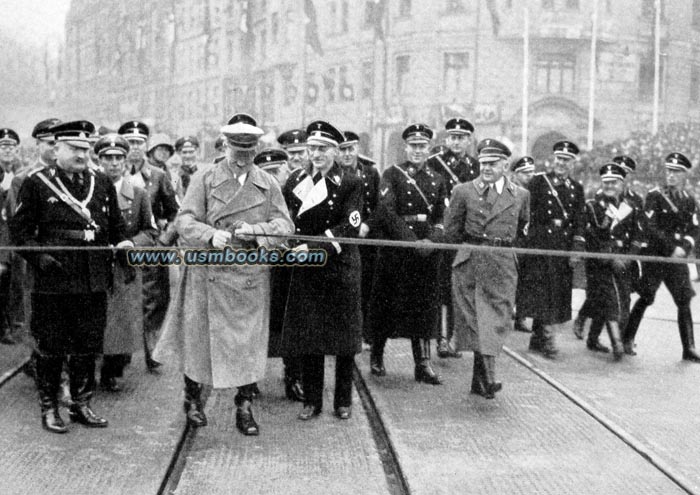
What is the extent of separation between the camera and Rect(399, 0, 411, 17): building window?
18.2 meters

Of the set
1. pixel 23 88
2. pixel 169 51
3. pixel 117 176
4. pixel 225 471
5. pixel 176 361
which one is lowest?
pixel 225 471

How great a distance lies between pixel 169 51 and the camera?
53.0ft

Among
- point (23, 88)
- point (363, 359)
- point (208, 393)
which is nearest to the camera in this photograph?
point (208, 393)

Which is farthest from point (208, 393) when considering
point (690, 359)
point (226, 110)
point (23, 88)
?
point (226, 110)

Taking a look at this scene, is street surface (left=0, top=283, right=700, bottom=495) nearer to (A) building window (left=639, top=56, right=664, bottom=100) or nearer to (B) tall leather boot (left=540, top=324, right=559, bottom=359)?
(B) tall leather boot (left=540, top=324, right=559, bottom=359)

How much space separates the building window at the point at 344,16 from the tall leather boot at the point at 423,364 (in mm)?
10534

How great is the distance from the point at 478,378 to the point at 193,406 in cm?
221

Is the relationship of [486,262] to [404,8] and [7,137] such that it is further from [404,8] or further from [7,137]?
[404,8]

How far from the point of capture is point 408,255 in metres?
7.73

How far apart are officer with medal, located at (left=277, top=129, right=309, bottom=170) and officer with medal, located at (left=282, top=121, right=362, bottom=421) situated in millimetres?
1852

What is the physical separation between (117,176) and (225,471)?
10.1ft

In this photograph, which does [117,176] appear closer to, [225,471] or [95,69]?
[225,471]

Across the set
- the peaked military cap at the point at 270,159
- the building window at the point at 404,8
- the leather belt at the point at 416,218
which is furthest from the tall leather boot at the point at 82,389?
the building window at the point at 404,8

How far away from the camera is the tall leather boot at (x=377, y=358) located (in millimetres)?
7727
